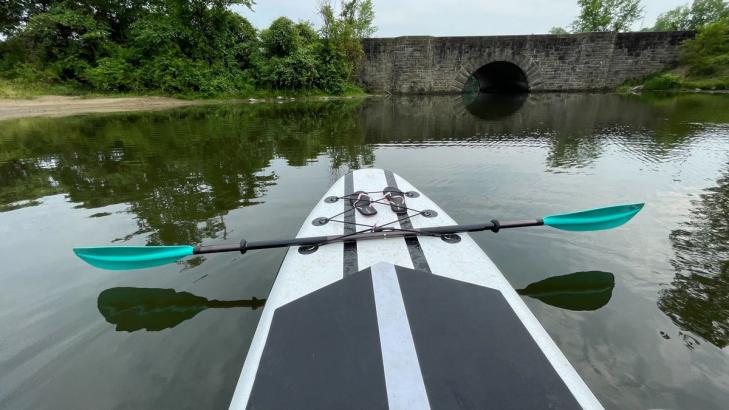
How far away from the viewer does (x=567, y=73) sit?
2509 cm

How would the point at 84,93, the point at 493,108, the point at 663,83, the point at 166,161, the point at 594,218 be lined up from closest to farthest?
the point at 594,218 < the point at 166,161 < the point at 493,108 < the point at 84,93 < the point at 663,83

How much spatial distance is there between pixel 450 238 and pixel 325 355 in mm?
1501

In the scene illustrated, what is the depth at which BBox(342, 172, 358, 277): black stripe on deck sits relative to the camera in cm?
225

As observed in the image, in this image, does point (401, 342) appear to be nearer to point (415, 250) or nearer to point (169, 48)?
point (415, 250)

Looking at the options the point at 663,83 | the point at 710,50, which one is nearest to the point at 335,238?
the point at 663,83

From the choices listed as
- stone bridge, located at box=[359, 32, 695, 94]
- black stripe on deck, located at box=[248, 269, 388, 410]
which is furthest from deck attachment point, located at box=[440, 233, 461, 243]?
stone bridge, located at box=[359, 32, 695, 94]

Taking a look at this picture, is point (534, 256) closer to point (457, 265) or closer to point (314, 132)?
point (457, 265)

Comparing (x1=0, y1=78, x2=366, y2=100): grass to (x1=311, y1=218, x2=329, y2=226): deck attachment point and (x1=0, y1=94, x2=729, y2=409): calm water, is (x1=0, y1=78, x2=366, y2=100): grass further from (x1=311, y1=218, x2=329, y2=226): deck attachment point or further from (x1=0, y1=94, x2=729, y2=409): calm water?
(x1=311, y1=218, x2=329, y2=226): deck attachment point

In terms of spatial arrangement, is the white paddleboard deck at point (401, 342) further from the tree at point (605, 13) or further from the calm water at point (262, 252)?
the tree at point (605, 13)

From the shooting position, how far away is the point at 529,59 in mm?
24484

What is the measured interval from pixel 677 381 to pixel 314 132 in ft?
32.4

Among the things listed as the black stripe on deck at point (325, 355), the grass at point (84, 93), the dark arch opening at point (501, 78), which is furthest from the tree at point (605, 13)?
the black stripe on deck at point (325, 355)

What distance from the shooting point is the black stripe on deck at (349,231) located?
225cm

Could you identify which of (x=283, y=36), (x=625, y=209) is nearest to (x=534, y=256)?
(x=625, y=209)
